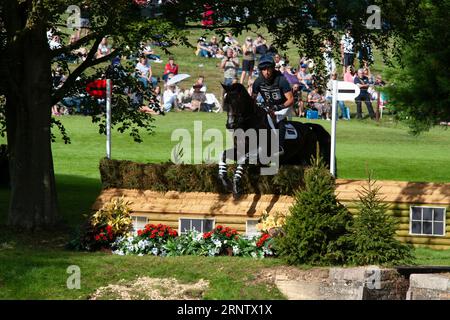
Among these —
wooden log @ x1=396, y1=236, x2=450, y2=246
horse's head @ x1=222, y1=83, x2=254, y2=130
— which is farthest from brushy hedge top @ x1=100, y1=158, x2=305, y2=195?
wooden log @ x1=396, y1=236, x2=450, y2=246

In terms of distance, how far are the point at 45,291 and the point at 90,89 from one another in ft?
35.1

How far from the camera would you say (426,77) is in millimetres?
31188

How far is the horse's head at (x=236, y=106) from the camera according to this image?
22.1m

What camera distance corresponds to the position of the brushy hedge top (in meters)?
22.3

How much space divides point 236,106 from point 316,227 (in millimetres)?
5315

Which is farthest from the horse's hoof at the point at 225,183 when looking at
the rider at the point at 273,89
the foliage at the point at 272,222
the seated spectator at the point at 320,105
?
the seated spectator at the point at 320,105

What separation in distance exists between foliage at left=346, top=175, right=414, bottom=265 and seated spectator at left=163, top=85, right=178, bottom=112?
90.1 feet

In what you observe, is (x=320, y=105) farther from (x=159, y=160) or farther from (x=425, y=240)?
(x=425, y=240)

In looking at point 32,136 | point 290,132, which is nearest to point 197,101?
point 290,132

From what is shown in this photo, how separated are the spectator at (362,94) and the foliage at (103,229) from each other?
74.3 feet
